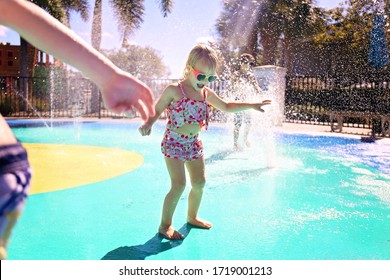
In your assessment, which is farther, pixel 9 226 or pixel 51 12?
pixel 51 12

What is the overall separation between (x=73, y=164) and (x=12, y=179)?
4.90m

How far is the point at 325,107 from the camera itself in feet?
50.3

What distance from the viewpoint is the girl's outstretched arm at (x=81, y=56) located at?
36.9 inches

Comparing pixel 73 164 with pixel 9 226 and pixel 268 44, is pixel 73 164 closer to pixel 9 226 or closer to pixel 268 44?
pixel 9 226

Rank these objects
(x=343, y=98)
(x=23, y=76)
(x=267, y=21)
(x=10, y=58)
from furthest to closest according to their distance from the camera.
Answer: (x=10, y=58)
(x=267, y=21)
(x=23, y=76)
(x=343, y=98)

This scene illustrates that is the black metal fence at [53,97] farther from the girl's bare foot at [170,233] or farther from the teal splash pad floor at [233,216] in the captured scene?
the girl's bare foot at [170,233]

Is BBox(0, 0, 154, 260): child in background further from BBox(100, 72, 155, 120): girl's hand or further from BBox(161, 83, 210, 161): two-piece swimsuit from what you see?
BBox(161, 83, 210, 161): two-piece swimsuit

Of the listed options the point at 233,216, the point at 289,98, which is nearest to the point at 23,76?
the point at 289,98

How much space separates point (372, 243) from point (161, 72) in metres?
50.8

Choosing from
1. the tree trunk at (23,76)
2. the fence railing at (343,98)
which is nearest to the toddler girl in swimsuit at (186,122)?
the fence railing at (343,98)

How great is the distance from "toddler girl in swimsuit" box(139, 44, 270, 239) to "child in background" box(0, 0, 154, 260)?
5.81ft

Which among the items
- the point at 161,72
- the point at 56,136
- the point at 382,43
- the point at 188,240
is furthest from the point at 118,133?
the point at 161,72

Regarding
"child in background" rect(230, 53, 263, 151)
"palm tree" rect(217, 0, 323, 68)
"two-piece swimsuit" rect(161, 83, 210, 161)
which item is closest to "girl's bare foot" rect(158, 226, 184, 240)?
"two-piece swimsuit" rect(161, 83, 210, 161)

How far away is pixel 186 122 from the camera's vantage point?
9.30 ft
